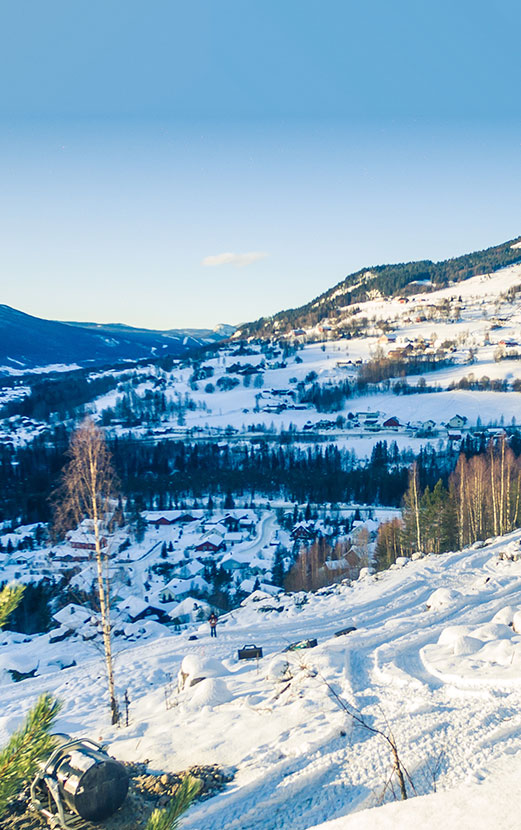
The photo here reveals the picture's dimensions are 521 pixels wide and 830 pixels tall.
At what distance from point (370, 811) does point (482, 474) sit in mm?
33981

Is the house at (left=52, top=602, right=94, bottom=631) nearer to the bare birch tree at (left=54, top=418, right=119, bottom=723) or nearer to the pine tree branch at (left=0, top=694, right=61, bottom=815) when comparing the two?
the bare birch tree at (left=54, top=418, right=119, bottom=723)

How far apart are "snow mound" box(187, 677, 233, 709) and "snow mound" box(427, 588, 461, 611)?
310 inches

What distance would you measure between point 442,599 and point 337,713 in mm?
8785

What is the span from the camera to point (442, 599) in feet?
50.7

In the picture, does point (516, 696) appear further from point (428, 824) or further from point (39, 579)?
point (39, 579)

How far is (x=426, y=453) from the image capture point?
68000 millimetres

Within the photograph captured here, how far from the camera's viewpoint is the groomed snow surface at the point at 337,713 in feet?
18.3

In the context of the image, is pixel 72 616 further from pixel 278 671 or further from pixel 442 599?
pixel 442 599

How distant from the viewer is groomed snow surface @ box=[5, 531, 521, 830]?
5578 mm

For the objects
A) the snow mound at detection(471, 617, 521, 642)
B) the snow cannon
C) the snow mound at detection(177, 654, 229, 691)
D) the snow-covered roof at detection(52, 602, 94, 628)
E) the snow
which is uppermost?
the snow

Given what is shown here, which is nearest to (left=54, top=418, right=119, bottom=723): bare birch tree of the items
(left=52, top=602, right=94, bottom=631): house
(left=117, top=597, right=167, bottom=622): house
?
(left=52, top=602, right=94, bottom=631): house

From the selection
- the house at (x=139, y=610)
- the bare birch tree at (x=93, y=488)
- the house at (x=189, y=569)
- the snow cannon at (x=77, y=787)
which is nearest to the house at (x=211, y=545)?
the house at (x=189, y=569)

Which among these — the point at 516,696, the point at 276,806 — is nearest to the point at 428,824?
the point at 276,806

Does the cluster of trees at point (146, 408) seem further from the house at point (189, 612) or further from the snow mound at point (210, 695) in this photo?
the snow mound at point (210, 695)
